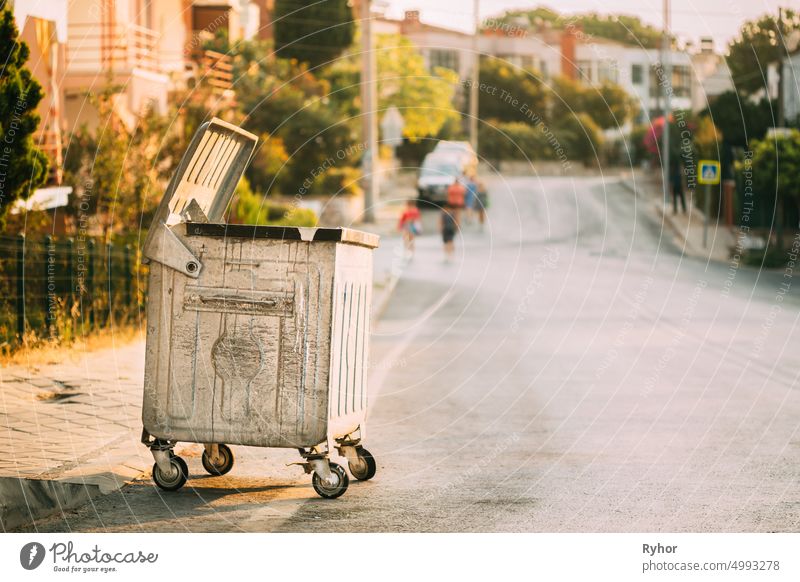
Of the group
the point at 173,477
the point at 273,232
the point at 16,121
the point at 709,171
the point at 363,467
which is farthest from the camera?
the point at 709,171

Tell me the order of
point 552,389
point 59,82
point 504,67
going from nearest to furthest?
1. point 552,389
2. point 59,82
3. point 504,67

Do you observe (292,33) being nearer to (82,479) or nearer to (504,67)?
(504,67)

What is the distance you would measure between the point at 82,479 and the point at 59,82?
16590mm

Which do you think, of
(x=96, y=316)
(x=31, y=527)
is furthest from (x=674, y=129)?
(x=31, y=527)

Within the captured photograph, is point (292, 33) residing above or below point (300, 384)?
above

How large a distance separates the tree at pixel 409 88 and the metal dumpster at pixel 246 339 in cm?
4803

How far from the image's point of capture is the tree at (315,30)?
45.3m

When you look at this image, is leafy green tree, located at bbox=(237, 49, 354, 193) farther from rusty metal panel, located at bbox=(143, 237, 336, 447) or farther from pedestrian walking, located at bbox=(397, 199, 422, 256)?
rusty metal panel, located at bbox=(143, 237, 336, 447)

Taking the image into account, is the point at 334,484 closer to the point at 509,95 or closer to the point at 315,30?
the point at 315,30

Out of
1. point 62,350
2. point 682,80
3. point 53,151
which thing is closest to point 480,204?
point 53,151

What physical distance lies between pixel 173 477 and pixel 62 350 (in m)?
6.13

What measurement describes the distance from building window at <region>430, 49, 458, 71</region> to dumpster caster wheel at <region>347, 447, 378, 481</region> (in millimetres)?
75524

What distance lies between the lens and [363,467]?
7.41m

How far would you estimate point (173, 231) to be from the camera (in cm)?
682
